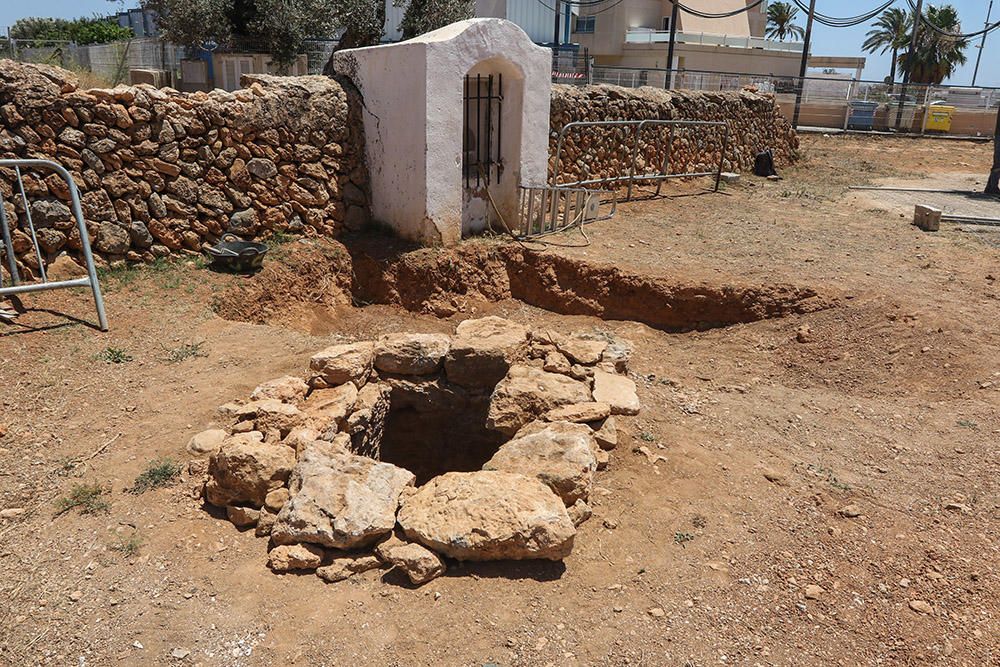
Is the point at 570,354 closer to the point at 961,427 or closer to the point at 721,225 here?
the point at 961,427

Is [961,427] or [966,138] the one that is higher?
[966,138]

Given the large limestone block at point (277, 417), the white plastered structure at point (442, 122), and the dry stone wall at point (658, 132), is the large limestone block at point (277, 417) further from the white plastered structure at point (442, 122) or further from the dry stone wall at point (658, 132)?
the dry stone wall at point (658, 132)

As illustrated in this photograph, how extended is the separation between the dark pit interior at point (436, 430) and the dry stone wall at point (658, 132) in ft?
23.0

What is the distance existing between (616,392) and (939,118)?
88.8 ft

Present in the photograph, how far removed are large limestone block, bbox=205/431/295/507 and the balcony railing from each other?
Answer: 123ft

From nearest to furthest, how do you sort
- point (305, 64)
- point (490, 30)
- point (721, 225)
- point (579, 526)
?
point (579, 526) → point (490, 30) → point (721, 225) → point (305, 64)

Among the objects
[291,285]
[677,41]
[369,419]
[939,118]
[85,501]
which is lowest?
[369,419]

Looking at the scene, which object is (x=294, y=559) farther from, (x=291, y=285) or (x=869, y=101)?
(x=869, y=101)

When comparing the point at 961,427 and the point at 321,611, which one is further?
the point at 961,427

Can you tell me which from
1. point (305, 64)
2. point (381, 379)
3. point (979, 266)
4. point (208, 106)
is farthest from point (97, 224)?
point (305, 64)

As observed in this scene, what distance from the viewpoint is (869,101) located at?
27.8 metres

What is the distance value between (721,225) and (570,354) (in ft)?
20.6

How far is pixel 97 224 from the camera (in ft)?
24.1

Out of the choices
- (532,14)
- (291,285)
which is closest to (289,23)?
(291,285)
